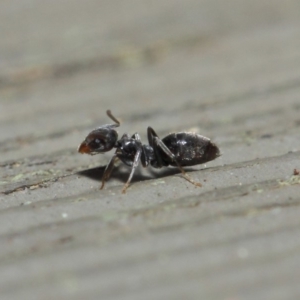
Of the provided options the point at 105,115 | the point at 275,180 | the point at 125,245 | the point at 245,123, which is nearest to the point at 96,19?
the point at 105,115

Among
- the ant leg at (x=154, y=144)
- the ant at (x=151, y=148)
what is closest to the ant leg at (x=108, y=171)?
the ant at (x=151, y=148)

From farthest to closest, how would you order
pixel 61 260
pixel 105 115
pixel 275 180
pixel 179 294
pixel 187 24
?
pixel 187 24 < pixel 105 115 < pixel 275 180 < pixel 61 260 < pixel 179 294

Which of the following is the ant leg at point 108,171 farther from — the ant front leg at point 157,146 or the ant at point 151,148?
the ant front leg at point 157,146

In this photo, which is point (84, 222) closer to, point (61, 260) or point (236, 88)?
point (61, 260)

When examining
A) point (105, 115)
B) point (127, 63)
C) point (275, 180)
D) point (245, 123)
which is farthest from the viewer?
point (127, 63)

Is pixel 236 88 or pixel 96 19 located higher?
pixel 96 19

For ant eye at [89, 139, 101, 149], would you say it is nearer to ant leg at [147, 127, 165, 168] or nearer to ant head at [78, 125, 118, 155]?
ant head at [78, 125, 118, 155]
